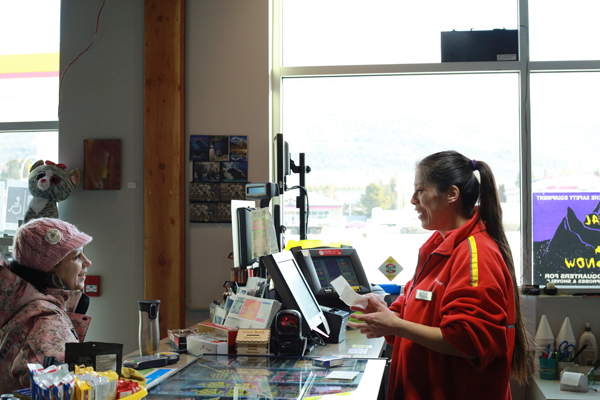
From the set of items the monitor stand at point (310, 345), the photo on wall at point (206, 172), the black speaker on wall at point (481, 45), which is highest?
the black speaker on wall at point (481, 45)

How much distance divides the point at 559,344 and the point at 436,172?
225cm

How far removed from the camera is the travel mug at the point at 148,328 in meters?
2.05

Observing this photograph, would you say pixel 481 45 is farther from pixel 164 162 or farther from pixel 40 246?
pixel 40 246

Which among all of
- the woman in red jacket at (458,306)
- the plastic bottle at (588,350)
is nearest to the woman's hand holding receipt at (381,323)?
the woman in red jacket at (458,306)

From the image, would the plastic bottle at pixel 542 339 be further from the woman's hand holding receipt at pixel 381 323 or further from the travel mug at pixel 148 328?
the travel mug at pixel 148 328

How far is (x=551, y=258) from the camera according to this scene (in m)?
3.65

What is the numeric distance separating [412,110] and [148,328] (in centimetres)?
258

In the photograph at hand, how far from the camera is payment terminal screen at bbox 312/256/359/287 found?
2.84 meters

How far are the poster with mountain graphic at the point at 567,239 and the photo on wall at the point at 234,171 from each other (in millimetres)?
2127

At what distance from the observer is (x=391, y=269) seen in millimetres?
3779

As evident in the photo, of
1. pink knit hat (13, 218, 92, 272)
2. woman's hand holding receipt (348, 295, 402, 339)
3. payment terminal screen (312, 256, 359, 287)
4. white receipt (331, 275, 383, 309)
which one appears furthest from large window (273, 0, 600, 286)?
woman's hand holding receipt (348, 295, 402, 339)

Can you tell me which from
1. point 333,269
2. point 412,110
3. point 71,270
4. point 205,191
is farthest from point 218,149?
point 71,270

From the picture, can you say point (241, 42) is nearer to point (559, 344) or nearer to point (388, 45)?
point (388, 45)

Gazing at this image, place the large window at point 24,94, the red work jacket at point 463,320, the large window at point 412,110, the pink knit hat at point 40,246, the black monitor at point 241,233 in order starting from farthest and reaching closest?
the large window at point 24,94 < the large window at point 412,110 < the black monitor at point 241,233 < the pink knit hat at point 40,246 < the red work jacket at point 463,320
